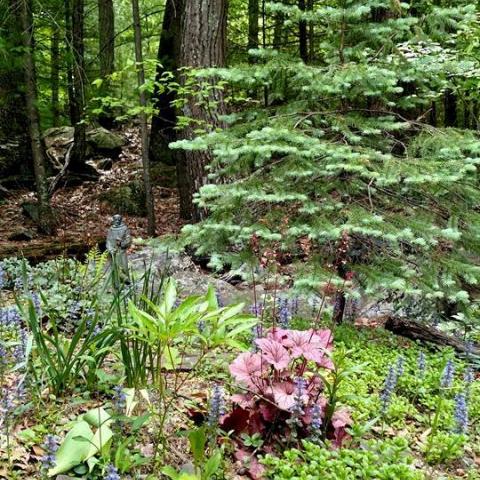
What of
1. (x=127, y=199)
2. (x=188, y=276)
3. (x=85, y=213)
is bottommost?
(x=188, y=276)

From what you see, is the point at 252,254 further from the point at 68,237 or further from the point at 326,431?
the point at 68,237

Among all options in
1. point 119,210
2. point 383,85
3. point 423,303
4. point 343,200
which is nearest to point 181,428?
point 343,200

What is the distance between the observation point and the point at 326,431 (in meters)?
2.68

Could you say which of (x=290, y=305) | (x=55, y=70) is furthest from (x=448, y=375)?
(x=55, y=70)

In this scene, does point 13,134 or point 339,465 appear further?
point 13,134

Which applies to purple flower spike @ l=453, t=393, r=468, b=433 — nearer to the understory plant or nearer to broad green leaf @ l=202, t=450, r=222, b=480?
the understory plant

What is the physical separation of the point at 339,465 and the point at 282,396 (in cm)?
39

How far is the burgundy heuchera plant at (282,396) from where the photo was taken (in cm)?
247

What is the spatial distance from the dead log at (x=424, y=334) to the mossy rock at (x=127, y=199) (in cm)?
705

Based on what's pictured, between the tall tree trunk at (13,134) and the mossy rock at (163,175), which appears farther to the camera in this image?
the mossy rock at (163,175)

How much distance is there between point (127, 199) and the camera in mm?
11188

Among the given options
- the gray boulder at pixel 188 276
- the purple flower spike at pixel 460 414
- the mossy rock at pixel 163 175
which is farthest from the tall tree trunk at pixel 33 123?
the purple flower spike at pixel 460 414

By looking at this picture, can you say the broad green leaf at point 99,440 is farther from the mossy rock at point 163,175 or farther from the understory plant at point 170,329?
the mossy rock at point 163,175

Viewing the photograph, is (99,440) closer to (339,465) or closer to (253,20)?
(339,465)
